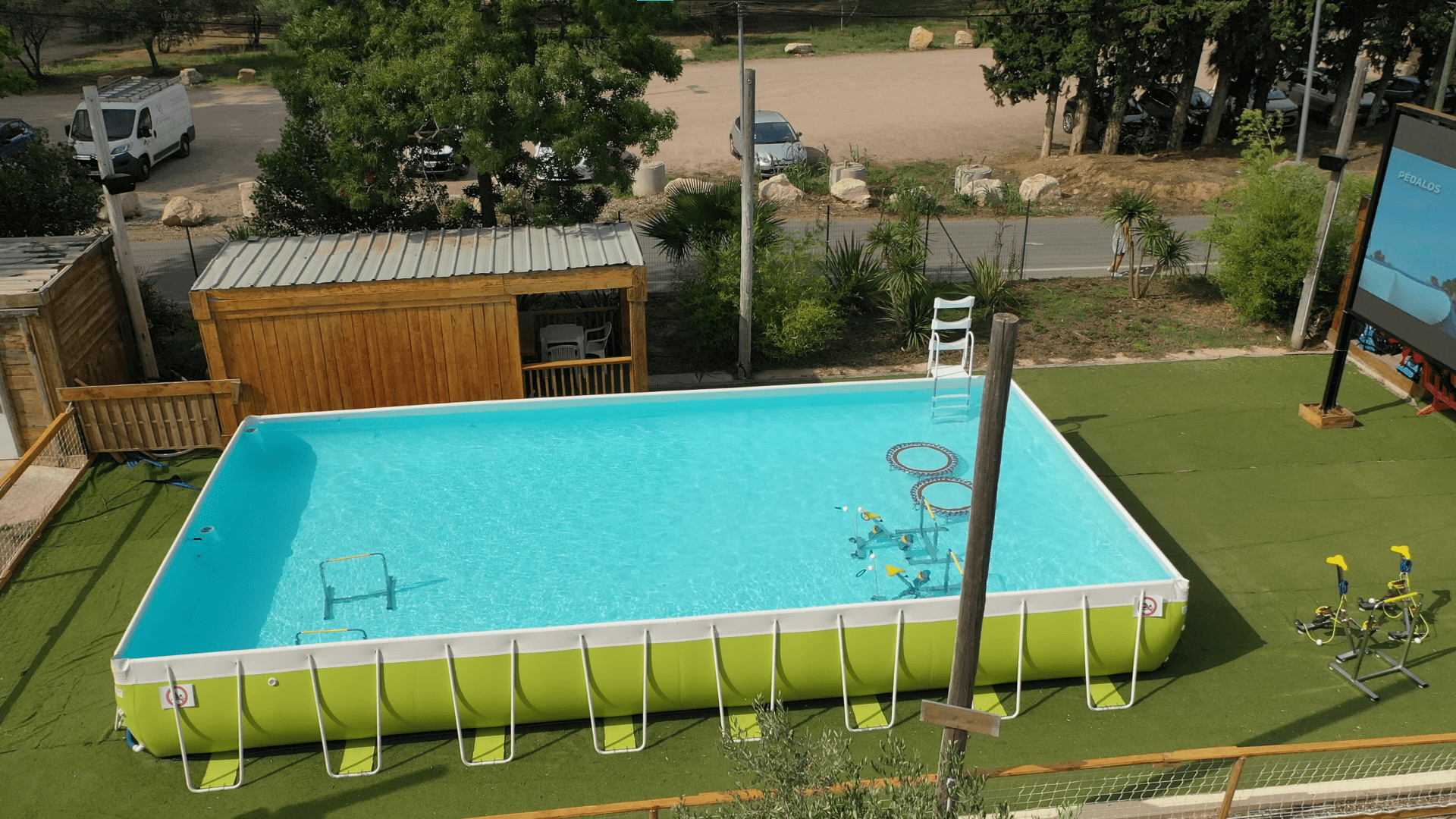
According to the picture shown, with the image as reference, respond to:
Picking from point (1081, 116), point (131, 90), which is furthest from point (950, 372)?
point (131, 90)

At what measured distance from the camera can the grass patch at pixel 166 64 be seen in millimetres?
37562

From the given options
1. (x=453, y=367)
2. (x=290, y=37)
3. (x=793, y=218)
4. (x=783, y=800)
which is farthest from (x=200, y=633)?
(x=793, y=218)

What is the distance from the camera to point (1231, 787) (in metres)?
7.52

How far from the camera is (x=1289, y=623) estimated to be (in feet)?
34.0

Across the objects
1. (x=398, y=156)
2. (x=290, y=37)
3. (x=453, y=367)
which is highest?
(x=290, y=37)

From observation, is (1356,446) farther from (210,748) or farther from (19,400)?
(19,400)

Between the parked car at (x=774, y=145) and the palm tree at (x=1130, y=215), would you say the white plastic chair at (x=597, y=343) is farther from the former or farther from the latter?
the parked car at (x=774, y=145)

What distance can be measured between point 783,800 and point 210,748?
560 cm

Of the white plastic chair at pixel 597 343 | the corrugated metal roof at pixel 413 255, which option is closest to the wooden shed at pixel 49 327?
the corrugated metal roof at pixel 413 255

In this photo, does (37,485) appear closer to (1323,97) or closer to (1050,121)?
(1050,121)

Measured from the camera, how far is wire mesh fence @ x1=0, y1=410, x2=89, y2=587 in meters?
11.5

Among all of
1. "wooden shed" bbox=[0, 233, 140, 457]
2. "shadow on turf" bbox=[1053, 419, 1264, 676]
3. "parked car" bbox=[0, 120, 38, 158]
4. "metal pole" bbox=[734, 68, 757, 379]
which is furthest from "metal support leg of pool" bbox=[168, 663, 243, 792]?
"parked car" bbox=[0, 120, 38, 158]

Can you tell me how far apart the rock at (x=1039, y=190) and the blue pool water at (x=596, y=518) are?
461 inches

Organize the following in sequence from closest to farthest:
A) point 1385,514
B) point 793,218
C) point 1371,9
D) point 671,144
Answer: point 1385,514 → point 793,218 → point 1371,9 → point 671,144
